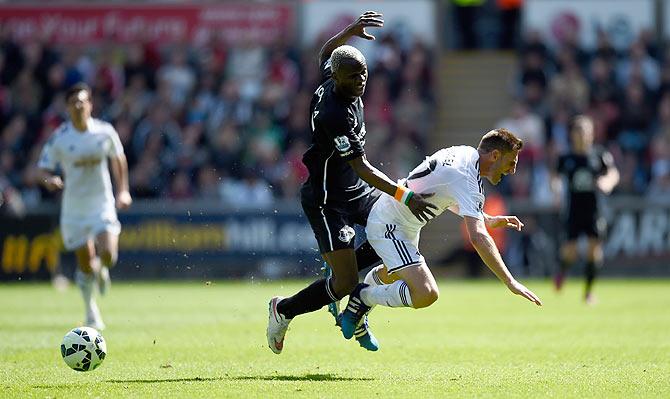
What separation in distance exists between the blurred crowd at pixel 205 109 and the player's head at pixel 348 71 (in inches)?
535

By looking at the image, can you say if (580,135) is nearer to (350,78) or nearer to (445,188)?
(445,188)

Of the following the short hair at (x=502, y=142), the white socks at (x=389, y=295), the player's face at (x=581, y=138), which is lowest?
the white socks at (x=389, y=295)

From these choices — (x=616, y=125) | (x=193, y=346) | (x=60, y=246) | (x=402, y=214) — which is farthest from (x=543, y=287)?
Result: (x=402, y=214)

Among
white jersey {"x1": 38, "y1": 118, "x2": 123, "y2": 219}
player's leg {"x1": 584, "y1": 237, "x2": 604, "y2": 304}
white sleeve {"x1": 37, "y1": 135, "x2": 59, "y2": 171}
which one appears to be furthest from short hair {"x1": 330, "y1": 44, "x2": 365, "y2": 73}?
player's leg {"x1": 584, "y1": 237, "x2": 604, "y2": 304}

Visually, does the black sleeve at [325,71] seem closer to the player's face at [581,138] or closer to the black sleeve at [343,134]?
the black sleeve at [343,134]

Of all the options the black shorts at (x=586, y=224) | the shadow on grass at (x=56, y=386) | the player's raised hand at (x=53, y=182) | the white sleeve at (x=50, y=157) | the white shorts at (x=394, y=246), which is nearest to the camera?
the shadow on grass at (x=56, y=386)

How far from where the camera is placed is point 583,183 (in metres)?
19.0

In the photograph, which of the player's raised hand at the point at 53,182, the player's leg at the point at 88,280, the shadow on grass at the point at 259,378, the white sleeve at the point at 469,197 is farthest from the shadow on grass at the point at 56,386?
the player's raised hand at the point at 53,182

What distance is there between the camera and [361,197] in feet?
34.2

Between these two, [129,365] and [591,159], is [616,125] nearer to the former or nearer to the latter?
[591,159]

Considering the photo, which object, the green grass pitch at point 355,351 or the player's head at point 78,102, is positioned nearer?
the green grass pitch at point 355,351

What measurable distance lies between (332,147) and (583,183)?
9.88 meters

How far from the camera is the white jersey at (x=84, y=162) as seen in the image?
46.9 ft

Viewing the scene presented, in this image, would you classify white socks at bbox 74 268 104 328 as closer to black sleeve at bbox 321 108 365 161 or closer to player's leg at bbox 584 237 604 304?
black sleeve at bbox 321 108 365 161
